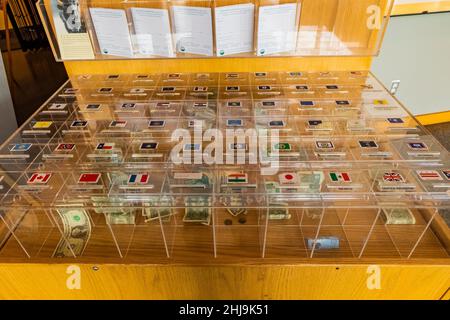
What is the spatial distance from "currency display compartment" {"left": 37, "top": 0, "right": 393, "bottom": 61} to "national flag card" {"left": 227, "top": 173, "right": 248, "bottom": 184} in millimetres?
546

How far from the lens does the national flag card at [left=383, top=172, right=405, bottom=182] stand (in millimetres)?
772

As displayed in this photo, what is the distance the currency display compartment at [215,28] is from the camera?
1.05m

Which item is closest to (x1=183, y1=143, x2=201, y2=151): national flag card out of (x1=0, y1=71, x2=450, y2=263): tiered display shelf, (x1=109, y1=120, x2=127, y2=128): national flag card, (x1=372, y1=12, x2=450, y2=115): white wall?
(x1=0, y1=71, x2=450, y2=263): tiered display shelf

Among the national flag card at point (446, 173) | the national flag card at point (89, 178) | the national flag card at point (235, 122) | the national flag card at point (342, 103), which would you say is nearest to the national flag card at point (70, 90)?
the national flag card at point (89, 178)

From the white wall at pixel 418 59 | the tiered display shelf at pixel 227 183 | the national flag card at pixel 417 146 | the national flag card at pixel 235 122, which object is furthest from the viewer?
the white wall at pixel 418 59

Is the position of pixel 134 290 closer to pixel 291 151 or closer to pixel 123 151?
pixel 123 151

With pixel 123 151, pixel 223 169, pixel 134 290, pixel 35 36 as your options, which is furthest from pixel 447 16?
pixel 35 36

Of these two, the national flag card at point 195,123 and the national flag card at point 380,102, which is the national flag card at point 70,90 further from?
the national flag card at point 380,102

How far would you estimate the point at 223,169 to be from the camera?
0.81 m

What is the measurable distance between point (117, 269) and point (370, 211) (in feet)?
2.44

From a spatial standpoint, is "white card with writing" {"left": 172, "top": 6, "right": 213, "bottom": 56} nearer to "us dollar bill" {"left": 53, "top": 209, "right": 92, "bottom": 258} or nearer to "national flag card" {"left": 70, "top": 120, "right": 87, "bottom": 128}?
"national flag card" {"left": 70, "top": 120, "right": 87, "bottom": 128}

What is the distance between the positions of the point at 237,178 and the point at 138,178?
0.84 feet

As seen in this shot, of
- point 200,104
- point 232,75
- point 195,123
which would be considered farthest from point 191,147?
point 232,75

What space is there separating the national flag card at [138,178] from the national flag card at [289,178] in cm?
34
